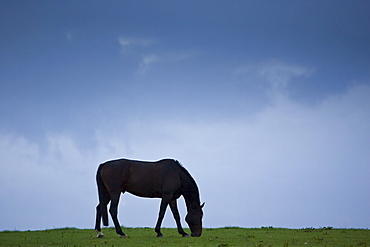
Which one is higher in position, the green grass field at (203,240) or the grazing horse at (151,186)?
the grazing horse at (151,186)

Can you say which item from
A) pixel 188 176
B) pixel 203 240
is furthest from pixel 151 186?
pixel 203 240

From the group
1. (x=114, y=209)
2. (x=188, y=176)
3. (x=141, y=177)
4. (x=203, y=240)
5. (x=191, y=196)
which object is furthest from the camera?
(x=188, y=176)

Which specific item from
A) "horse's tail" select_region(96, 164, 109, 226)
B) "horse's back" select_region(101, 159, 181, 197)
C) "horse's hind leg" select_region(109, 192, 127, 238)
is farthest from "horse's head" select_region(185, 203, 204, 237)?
"horse's tail" select_region(96, 164, 109, 226)

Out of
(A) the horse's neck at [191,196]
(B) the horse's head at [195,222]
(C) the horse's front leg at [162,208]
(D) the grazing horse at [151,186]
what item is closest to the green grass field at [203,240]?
(B) the horse's head at [195,222]

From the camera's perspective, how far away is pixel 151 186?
55.7 ft

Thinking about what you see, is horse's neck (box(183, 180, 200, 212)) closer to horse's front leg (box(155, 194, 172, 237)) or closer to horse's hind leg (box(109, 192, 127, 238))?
horse's front leg (box(155, 194, 172, 237))

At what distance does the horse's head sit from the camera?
16625mm

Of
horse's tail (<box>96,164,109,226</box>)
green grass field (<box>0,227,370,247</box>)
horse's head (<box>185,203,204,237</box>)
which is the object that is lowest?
green grass field (<box>0,227,370,247</box>)

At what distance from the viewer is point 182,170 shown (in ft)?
57.3

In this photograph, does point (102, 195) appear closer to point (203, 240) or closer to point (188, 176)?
point (188, 176)

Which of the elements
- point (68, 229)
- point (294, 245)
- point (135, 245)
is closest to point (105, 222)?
point (135, 245)

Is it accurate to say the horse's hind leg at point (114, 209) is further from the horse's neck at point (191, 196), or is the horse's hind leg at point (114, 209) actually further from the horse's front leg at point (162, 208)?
the horse's neck at point (191, 196)

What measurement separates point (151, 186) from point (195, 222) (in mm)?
2173

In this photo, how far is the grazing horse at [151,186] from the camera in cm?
1650
